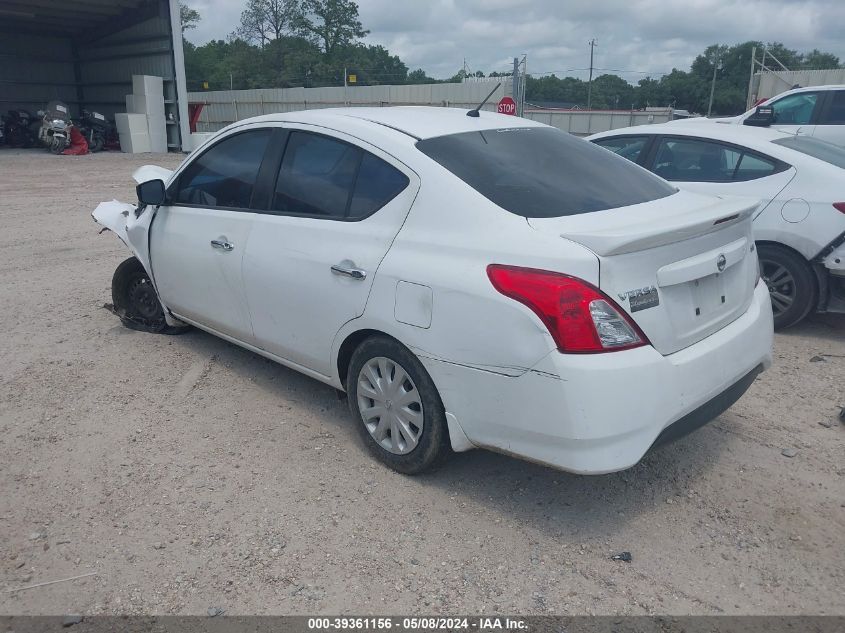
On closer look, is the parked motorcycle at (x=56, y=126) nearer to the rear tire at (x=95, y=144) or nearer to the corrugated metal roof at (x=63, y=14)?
the rear tire at (x=95, y=144)

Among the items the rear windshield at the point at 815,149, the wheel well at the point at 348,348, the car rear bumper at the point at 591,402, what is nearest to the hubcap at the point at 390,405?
the wheel well at the point at 348,348

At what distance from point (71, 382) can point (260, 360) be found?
1224 mm

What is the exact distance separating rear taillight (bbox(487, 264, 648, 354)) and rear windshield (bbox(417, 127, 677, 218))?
453mm

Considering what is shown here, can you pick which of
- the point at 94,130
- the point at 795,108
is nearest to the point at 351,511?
the point at 795,108

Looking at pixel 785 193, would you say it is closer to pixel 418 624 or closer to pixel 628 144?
pixel 628 144

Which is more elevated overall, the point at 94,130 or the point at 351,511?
the point at 94,130

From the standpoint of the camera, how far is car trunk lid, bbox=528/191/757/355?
8.98ft

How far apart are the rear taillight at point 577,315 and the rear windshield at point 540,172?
453 mm

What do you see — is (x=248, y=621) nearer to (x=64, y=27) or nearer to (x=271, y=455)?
(x=271, y=455)

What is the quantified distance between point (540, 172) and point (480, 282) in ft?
2.80

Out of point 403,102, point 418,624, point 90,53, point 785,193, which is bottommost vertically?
point 418,624

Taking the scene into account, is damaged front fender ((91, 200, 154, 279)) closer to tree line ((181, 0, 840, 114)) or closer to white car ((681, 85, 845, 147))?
white car ((681, 85, 845, 147))

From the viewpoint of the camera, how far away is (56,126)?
72.5 feet

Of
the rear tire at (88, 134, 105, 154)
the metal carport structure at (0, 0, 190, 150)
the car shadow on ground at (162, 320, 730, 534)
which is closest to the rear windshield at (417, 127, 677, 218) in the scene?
the car shadow on ground at (162, 320, 730, 534)
